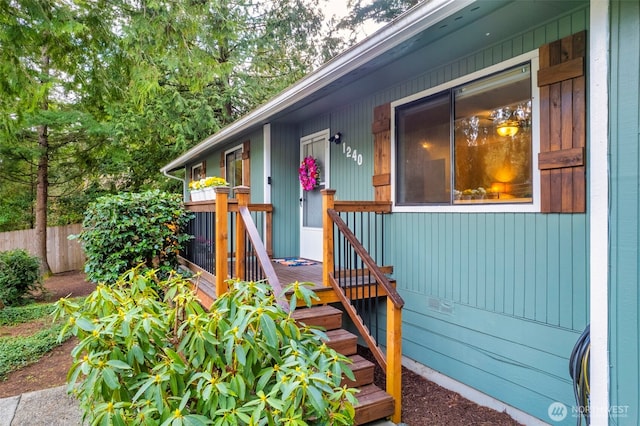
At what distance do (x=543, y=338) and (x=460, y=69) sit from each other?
236cm

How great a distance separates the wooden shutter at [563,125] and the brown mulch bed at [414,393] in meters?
1.72

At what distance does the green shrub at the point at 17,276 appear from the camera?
22.9ft

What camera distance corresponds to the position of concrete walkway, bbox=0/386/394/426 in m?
2.89

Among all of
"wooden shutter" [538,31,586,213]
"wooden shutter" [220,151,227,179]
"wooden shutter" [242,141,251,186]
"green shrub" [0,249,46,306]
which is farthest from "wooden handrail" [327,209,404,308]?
"green shrub" [0,249,46,306]

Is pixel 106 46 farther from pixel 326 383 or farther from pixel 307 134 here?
pixel 326 383

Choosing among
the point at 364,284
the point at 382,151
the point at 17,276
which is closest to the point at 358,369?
the point at 364,284

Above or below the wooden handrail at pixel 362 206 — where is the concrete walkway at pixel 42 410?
below

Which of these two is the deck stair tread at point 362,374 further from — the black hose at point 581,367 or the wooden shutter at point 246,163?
the wooden shutter at point 246,163

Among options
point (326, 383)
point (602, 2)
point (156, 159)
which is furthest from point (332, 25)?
point (326, 383)

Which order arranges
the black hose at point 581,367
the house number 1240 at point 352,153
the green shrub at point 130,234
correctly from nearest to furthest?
the black hose at point 581,367 → the house number 1240 at point 352,153 → the green shrub at point 130,234

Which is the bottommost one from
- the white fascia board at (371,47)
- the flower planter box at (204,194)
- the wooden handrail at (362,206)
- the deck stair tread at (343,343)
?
the deck stair tread at (343,343)

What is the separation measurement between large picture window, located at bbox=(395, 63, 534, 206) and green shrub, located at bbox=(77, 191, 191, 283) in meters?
3.45

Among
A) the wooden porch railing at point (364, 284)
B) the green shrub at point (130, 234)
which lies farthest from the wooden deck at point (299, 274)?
the green shrub at point (130, 234)

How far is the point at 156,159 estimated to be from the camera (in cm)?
1398
